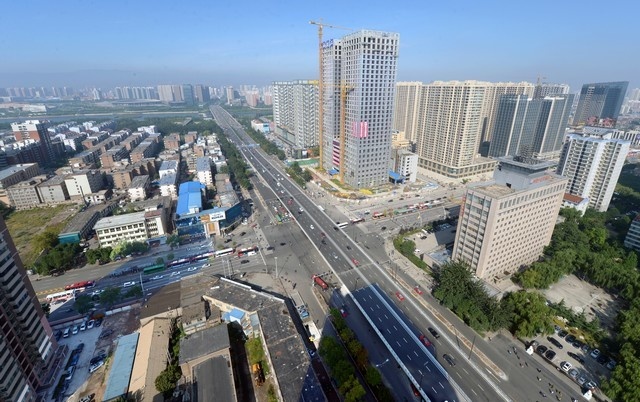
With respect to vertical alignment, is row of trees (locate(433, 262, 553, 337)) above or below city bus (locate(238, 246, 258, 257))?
above

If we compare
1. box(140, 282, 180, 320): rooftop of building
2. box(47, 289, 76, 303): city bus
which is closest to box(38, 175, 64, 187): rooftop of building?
box(47, 289, 76, 303): city bus

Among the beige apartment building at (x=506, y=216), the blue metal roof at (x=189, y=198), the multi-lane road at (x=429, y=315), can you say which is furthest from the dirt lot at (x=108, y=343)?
the beige apartment building at (x=506, y=216)

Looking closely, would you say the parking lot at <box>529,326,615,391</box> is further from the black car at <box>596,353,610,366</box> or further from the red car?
the red car

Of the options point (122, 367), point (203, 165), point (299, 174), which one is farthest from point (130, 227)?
point (299, 174)

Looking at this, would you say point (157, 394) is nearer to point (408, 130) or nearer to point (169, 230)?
point (169, 230)

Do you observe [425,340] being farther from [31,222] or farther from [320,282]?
[31,222]

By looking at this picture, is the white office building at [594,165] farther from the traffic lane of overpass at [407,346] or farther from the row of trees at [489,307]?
the traffic lane of overpass at [407,346]

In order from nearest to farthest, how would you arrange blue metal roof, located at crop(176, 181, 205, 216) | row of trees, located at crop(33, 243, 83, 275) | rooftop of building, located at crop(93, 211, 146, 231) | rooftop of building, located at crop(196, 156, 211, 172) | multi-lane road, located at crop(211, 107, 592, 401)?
Answer: multi-lane road, located at crop(211, 107, 592, 401) → row of trees, located at crop(33, 243, 83, 275) → rooftop of building, located at crop(93, 211, 146, 231) → blue metal roof, located at crop(176, 181, 205, 216) → rooftop of building, located at crop(196, 156, 211, 172)
